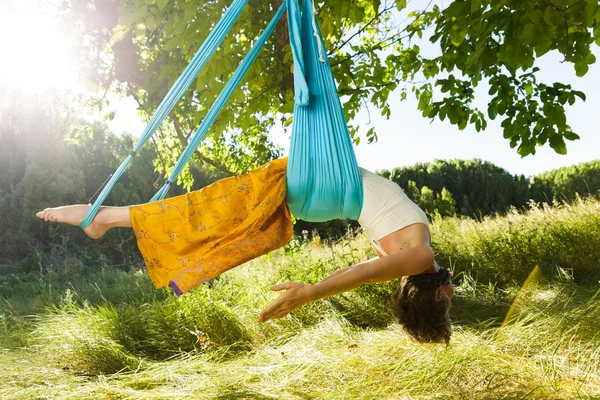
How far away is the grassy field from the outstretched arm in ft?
2.60

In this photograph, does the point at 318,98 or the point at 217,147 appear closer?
the point at 318,98

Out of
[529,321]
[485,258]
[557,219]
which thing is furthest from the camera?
[557,219]

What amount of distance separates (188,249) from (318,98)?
74 cm

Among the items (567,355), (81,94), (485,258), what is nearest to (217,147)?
(81,94)

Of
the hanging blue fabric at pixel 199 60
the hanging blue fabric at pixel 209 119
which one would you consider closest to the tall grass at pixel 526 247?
the hanging blue fabric at pixel 209 119

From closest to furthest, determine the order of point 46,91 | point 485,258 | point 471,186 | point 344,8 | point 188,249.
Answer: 1. point 188,249
2. point 344,8
3. point 485,258
4. point 46,91
5. point 471,186

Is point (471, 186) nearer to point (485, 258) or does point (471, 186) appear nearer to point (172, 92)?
point (485, 258)

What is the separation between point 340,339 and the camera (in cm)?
317

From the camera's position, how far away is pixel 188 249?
6.09 feet

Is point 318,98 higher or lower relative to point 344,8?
lower

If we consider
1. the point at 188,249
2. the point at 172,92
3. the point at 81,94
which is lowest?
the point at 188,249

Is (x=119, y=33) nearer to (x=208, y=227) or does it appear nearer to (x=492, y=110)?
(x=208, y=227)

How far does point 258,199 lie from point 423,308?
84 cm

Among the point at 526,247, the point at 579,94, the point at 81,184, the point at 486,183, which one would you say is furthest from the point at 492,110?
the point at 81,184
